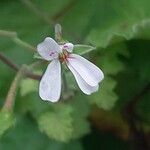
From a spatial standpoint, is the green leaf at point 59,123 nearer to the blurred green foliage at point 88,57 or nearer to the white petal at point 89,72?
the blurred green foliage at point 88,57

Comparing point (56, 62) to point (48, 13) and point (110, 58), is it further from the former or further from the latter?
point (48, 13)

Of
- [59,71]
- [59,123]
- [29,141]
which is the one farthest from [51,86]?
[29,141]

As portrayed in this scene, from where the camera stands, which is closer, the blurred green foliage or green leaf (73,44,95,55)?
green leaf (73,44,95,55)

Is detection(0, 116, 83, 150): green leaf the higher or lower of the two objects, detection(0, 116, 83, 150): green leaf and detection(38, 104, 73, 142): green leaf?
the lower

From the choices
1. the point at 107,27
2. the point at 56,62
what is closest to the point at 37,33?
the point at 107,27

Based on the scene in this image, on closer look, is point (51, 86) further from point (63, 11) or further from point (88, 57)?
point (63, 11)

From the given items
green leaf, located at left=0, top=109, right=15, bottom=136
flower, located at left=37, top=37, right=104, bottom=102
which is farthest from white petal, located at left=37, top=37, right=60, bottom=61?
green leaf, located at left=0, top=109, right=15, bottom=136

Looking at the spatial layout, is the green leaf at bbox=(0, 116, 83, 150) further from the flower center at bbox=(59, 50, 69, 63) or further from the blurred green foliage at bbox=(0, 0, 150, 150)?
the flower center at bbox=(59, 50, 69, 63)
